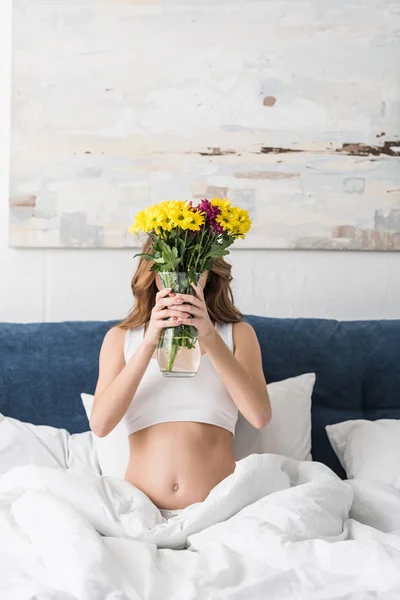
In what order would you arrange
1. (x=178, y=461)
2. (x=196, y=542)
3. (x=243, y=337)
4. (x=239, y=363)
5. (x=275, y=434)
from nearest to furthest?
(x=196, y=542) → (x=178, y=461) → (x=239, y=363) → (x=243, y=337) → (x=275, y=434)

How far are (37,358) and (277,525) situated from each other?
1.09 metres

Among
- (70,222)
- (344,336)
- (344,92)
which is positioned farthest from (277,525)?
(344,92)

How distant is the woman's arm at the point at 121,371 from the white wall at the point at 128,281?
64 cm

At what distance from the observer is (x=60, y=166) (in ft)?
9.12

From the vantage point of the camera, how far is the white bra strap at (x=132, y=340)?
2.18 m

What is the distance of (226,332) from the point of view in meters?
2.24

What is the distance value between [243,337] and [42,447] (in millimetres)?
665

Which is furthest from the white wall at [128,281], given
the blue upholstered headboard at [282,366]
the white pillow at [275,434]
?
the white pillow at [275,434]

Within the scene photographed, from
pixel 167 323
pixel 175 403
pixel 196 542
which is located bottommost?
pixel 196 542

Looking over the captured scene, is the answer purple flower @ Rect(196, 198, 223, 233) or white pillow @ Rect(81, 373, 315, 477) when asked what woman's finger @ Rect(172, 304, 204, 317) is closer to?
purple flower @ Rect(196, 198, 223, 233)

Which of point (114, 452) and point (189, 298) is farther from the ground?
point (189, 298)

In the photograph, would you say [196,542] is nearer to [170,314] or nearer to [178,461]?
[178,461]

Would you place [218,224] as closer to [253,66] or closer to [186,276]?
[186,276]

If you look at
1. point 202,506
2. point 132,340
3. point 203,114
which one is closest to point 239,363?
point 132,340
